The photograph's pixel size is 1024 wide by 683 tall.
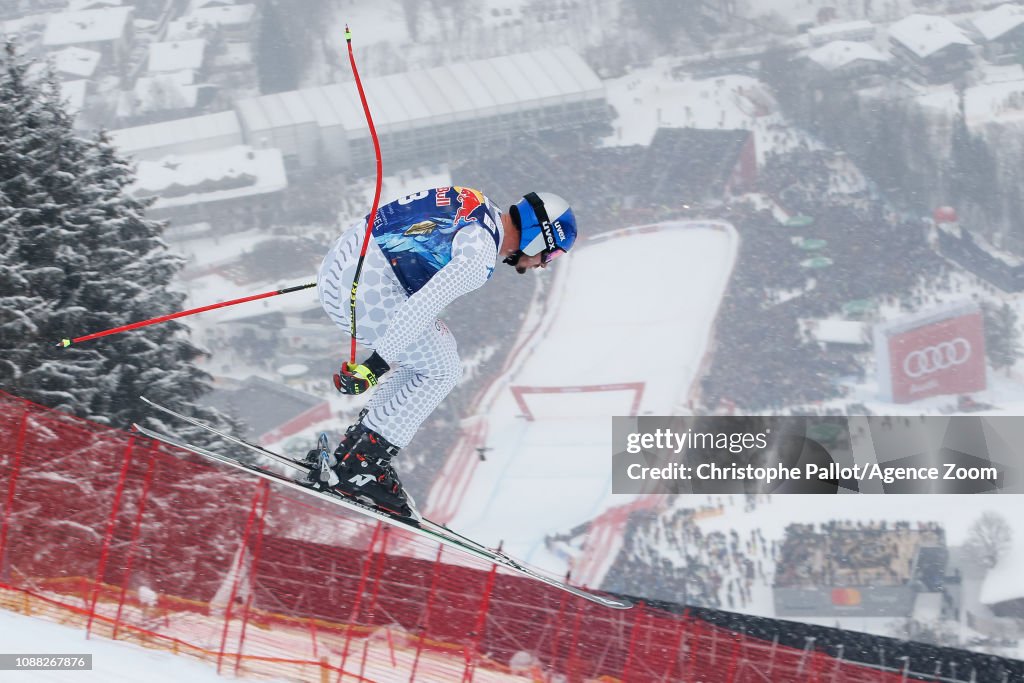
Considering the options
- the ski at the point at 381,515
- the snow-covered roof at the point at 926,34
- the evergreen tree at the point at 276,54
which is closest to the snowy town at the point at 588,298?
the evergreen tree at the point at 276,54

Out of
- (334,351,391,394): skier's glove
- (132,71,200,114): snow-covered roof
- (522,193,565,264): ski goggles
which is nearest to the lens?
(334,351,391,394): skier's glove

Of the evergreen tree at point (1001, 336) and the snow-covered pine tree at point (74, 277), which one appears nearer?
the snow-covered pine tree at point (74, 277)

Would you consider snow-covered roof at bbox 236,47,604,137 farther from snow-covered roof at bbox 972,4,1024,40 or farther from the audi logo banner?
the audi logo banner

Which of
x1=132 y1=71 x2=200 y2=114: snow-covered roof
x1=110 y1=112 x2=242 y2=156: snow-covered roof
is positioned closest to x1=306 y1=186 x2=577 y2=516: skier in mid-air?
x1=110 y1=112 x2=242 y2=156: snow-covered roof

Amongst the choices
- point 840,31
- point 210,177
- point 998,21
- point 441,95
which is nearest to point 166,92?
point 210,177

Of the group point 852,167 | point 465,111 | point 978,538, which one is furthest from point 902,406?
point 465,111

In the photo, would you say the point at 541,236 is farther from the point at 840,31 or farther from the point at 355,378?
the point at 840,31

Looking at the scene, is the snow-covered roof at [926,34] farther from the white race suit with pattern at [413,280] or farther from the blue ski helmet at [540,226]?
the white race suit with pattern at [413,280]
